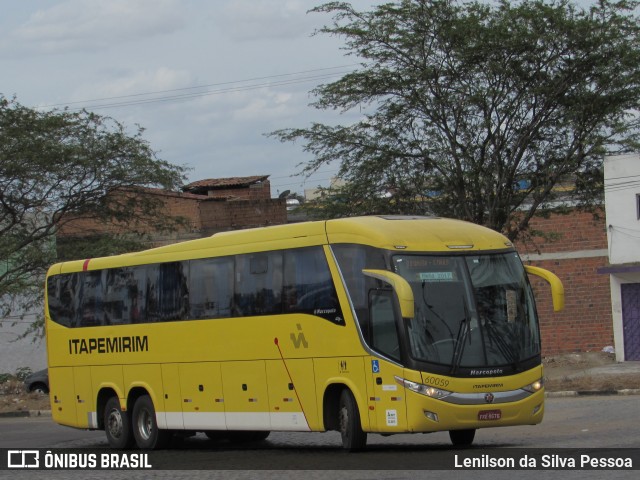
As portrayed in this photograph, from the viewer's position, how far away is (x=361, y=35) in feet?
112

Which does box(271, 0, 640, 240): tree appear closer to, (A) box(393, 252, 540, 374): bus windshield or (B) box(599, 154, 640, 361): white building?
(B) box(599, 154, 640, 361): white building

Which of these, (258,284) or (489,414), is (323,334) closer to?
(258,284)

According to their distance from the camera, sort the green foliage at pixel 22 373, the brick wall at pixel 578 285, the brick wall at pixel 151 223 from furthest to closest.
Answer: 1. the brick wall at pixel 578 285
2. the green foliage at pixel 22 373
3. the brick wall at pixel 151 223

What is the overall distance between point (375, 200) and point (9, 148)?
486 inches

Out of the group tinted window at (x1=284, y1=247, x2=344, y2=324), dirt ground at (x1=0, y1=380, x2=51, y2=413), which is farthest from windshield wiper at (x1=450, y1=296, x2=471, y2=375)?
dirt ground at (x1=0, y1=380, x2=51, y2=413)

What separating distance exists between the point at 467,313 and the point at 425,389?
117 cm

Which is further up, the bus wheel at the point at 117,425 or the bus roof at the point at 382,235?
the bus roof at the point at 382,235

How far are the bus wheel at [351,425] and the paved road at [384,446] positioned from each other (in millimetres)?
213

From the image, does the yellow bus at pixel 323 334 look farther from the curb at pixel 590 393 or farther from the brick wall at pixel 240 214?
the brick wall at pixel 240 214

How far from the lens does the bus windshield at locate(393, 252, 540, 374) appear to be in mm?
14578

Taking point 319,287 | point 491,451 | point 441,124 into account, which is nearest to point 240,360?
point 319,287

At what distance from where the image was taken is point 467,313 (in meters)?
14.7

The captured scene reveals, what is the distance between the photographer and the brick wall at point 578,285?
142 feet

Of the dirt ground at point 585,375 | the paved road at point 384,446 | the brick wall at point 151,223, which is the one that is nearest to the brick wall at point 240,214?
the brick wall at point 151,223
